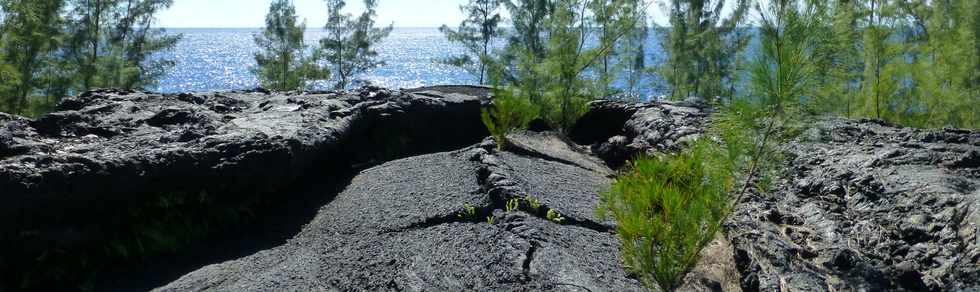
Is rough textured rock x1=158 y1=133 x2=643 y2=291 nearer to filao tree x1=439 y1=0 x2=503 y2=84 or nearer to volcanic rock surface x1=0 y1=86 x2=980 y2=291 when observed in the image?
volcanic rock surface x1=0 y1=86 x2=980 y2=291

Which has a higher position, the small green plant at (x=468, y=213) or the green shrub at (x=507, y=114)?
the green shrub at (x=507, y=114)

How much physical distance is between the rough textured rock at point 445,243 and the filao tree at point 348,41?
17.7 meters

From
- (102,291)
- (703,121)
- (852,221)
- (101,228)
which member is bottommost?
(102,291)

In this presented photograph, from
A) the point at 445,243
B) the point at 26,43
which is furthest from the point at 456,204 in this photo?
the point at 26,43

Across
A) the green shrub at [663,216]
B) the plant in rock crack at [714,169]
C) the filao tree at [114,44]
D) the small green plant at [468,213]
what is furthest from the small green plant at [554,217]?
the filao tree at [114,44]

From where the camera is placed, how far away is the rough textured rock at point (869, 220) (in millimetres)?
3428

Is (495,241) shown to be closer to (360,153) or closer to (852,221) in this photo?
(852,221)

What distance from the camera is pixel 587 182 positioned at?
629 centimetres

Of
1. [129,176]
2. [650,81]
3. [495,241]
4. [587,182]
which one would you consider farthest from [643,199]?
[650,81]

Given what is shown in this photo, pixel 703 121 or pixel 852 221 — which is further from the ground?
pixel 703 121

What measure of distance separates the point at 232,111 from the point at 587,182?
3.66 m

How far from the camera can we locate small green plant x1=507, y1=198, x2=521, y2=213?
4745 millimetres

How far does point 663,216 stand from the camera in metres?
3.40

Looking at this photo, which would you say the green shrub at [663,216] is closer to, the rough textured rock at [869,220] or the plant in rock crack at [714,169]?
the plant in rock crack at [714,169]
